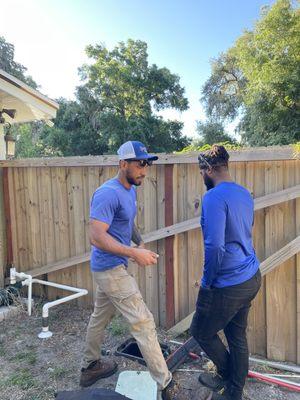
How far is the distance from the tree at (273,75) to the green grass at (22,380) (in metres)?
18.8

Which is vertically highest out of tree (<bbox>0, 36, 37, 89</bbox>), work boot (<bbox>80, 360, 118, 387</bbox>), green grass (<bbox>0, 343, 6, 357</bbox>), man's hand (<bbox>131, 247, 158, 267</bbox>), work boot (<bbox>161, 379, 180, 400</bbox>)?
tree (<bbox>0, 36, 37, 89</bbox>)

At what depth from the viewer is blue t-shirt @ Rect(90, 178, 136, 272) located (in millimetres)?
2336

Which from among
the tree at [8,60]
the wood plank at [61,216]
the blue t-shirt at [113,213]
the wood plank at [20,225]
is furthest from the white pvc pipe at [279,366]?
the tree at [8,60]

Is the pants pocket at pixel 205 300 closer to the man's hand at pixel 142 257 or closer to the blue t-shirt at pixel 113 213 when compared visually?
the man's hand at pixel 142 257

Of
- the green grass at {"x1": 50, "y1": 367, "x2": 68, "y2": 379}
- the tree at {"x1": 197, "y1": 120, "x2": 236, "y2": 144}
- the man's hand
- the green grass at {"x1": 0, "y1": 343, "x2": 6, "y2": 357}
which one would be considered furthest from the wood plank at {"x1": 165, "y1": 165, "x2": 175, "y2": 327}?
the tree at {"x1": 197, "y1": 120, "x2": 236, "y2": 144}

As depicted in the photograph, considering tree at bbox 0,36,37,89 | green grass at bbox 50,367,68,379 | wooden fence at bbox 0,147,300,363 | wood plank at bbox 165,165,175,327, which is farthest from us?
tree at bbox 0,36,37,89

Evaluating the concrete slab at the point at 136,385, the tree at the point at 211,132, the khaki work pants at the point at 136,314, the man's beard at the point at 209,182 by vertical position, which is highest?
the tree at the point at 211,132

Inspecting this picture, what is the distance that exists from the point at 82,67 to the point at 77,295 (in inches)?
1132

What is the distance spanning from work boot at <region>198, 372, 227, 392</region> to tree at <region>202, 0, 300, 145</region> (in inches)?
723

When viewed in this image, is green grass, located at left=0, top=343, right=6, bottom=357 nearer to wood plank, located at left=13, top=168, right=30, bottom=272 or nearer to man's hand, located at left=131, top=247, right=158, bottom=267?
wood plank, located at left=13, top=168, right=30, bottom=272

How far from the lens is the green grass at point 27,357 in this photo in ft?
10.5

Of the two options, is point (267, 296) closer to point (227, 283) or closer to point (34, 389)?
point (227, 283)

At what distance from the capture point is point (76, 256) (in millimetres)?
4238

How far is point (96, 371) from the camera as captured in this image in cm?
281
